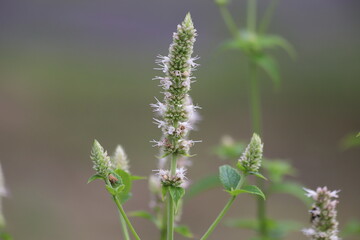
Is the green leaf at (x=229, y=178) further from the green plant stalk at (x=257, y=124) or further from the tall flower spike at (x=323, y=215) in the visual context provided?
the green plant stalk at (x=257, y=124)

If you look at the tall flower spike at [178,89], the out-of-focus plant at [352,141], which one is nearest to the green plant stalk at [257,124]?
the out-of-focus plant at [352,141]

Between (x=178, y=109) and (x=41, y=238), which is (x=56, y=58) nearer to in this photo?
(x=41, y=238)

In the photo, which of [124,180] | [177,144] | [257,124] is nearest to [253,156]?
[177,144]

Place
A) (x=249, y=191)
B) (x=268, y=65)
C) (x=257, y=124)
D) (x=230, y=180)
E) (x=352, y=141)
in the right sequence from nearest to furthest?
(x=249, y=191) → (x=230, y=180) → (x=352, y=141) → (x=268, y=65) → (x=257, y=124)

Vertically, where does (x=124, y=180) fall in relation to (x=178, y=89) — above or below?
below

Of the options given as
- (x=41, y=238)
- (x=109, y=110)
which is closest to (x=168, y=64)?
(x=41, y=238)

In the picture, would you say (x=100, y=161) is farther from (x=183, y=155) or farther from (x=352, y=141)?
(x=352, y=141)
